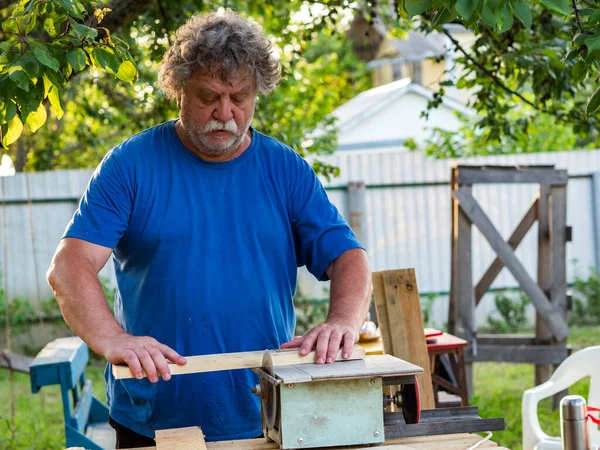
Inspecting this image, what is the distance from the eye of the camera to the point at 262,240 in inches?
106

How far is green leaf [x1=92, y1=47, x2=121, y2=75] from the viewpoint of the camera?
2.49 m

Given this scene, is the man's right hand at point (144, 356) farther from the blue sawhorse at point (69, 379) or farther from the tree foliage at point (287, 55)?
the blue sawhorse at point (69, 379)

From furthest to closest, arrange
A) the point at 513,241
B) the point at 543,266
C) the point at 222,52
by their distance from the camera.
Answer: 1. the point at 513,241
2. the point at 543,266
3. the point at 222,52

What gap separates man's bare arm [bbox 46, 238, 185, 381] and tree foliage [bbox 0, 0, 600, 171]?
0.38 m

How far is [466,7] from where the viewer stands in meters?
2.17

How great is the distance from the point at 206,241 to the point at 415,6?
0.92 meters

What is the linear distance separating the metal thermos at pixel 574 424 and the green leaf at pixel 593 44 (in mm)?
990

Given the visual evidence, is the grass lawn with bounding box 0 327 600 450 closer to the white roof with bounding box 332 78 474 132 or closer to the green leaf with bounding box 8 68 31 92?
the green leaf with bounding box 8 68 31 92

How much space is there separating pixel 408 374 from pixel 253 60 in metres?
1.11

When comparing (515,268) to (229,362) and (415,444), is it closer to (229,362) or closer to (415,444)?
(415,444)

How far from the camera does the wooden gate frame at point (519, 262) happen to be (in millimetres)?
6562

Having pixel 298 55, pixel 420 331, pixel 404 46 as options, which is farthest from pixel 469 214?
pixel 404 46

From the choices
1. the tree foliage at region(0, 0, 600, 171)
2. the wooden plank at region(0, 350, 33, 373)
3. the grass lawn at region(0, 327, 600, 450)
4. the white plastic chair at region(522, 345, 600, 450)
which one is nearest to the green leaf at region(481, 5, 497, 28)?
the tree foliage at region(0, 0, 600, 171)

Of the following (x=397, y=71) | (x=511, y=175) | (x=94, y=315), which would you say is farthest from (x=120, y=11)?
A: (x=397, y=71)
